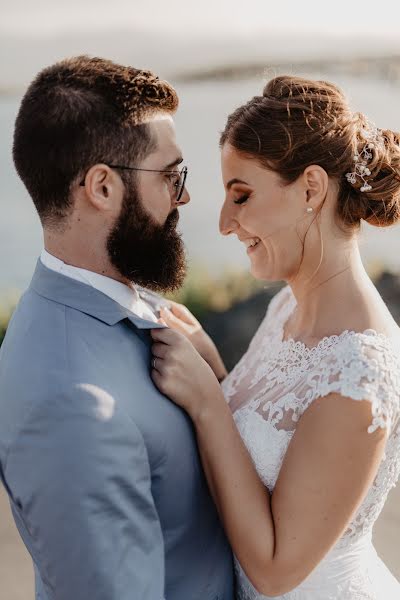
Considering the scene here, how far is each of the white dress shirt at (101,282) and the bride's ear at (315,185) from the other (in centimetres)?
62

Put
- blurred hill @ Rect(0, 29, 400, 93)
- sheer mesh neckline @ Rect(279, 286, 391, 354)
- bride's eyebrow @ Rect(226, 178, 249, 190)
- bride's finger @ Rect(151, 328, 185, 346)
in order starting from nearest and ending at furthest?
bride's finger @ Rect(151, 328, 185, 346)
sheer mesh neckline @ Rect(279, 286, 391, 354)
bride's eyebrow @ Rect(226, 178, 249, 190)
blurred hill @ Rect(0, 29, 400, 93)

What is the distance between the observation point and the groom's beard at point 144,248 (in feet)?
6.48

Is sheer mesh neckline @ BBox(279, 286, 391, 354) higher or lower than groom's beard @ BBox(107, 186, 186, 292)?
lower

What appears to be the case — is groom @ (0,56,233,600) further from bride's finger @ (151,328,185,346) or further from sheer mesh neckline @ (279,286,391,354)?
sheer mesh neckline @ (279,286,391,354)

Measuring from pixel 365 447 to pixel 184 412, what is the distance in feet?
1.57

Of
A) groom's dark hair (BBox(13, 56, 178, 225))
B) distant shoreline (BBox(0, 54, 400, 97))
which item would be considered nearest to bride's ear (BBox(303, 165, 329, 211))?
groom's dark hair (BBox(13, 56, 178, 225))

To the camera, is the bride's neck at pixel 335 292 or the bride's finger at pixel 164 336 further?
the bride's neck at pixel 335 292

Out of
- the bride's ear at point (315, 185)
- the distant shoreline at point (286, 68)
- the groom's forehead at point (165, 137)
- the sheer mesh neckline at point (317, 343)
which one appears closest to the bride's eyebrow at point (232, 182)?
the bride's ear at point (315, 185)

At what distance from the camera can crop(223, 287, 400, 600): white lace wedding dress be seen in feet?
6.40

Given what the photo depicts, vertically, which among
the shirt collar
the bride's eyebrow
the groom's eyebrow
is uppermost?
the groom's eyebrow

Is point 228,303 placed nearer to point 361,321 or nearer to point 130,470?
point 361,321

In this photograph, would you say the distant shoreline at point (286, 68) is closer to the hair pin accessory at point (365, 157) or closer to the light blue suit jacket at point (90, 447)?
the hair pin accessory at point (365, 157)

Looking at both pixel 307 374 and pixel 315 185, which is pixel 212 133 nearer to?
pixel 315 185

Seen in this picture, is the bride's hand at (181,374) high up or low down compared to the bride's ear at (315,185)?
down
